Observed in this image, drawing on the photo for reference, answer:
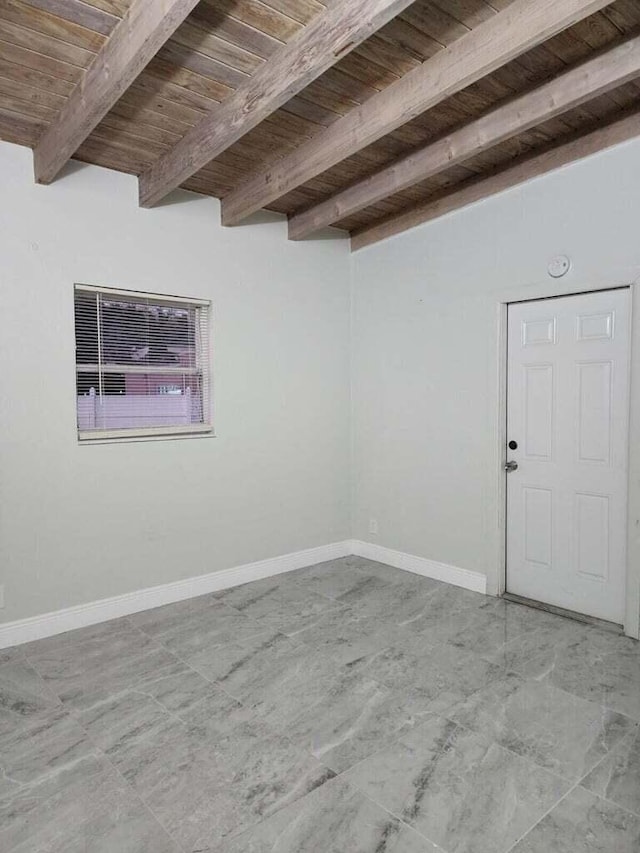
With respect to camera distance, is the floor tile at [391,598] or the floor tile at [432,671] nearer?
the floor tile at [432,671]

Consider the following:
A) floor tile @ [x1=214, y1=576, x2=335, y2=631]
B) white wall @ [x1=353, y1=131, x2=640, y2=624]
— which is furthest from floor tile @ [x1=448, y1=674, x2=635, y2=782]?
floor tile @ [x1=214, y1=576, x2=335, y2=631]

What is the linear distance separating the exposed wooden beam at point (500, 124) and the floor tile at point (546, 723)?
2670 millimetres

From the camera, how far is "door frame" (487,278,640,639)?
2977 mm

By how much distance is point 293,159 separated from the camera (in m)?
3.14

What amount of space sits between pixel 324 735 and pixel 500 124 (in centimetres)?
293

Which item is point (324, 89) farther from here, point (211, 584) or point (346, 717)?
point (211, 584)

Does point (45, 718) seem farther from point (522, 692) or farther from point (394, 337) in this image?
point (394, 337)

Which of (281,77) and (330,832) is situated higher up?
(281,77)

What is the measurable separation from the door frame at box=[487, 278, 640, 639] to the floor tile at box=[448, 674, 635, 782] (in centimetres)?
90

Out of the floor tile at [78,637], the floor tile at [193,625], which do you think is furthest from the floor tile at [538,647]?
the floor tile at [78,637]

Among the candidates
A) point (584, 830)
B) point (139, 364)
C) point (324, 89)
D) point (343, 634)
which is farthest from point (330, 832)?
point (324, 89)

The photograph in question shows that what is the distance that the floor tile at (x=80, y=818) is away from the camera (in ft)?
5.45

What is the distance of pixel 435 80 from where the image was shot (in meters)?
2.30

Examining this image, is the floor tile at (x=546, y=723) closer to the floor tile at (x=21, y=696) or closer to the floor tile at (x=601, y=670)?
the floor tile at (x=601, y=670)
